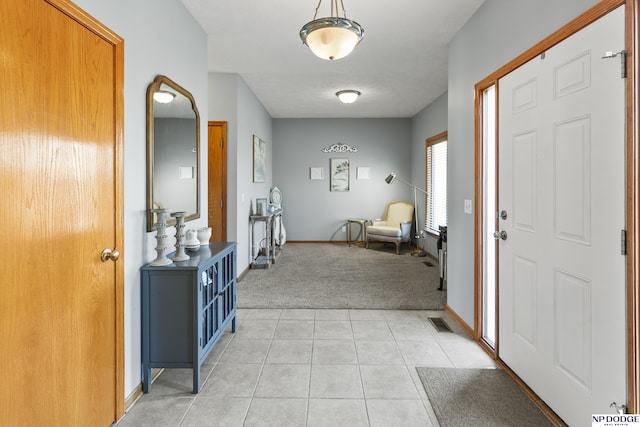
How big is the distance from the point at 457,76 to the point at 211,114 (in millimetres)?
2900

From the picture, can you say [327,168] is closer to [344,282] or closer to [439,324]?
[344,282]

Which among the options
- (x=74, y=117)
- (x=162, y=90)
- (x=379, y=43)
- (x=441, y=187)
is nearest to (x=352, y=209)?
(x=441, y=187)

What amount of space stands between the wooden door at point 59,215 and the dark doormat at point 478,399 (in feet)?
5.72

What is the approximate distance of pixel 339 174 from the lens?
754cm

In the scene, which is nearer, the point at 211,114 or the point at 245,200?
the point at 211,114

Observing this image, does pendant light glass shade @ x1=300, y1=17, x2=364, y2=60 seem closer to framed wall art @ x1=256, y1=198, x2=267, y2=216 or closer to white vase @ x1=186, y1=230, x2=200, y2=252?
white vase @ x1=186, y1=230, x2=200, y2=252

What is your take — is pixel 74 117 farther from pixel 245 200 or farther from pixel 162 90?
pixel 245 200

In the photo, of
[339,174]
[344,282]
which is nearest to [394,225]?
[339,174]

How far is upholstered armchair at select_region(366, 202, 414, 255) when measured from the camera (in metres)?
6.56

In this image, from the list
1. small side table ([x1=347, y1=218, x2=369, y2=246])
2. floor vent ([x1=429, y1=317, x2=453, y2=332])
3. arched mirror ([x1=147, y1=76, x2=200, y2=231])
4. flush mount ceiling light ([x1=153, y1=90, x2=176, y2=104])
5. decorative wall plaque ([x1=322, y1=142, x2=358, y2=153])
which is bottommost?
floor vent ([x1=429, y1=317, x2=453, y2=332])

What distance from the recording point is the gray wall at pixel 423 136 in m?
5.70

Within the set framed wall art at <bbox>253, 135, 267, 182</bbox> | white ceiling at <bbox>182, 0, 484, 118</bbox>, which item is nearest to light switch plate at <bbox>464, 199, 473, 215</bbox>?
white ceiling at <bbox>182, 0, 484, 118</bbox>

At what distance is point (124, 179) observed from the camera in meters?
1.93

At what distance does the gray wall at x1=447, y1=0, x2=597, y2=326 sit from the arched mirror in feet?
7.37
